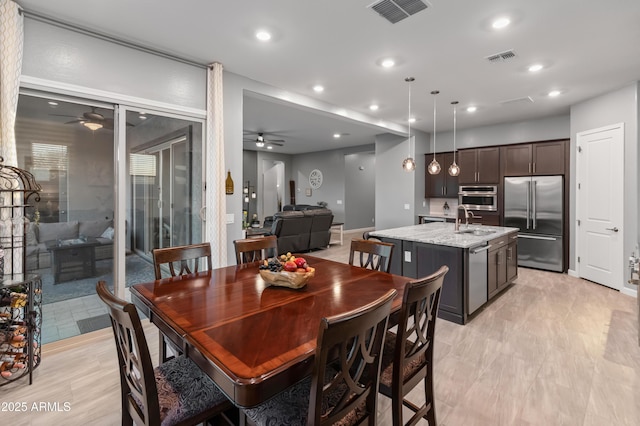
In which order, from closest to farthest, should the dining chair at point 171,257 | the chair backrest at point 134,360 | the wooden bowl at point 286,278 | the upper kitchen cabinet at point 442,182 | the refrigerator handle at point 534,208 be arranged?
the chair backrest at point 134,360, the wooden bowl at point 286,278, the dining chair at point 171,257, the refrigerator handle at point 534,208, the upper kitchen cabinet at point 442,182

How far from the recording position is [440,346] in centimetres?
283

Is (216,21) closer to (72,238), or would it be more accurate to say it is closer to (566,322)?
(72,238)

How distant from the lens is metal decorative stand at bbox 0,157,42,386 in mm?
2203

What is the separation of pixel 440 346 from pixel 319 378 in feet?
7.29

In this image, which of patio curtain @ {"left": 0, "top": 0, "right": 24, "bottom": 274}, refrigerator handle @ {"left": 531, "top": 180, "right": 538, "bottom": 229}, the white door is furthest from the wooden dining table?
refrigerator handle @ {"left": 531, "top": 180, "right": 538, "bottom": 229}

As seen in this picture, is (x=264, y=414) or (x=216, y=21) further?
(x=216, y=21)

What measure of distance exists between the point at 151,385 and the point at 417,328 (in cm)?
116

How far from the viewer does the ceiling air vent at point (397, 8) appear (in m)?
2.41

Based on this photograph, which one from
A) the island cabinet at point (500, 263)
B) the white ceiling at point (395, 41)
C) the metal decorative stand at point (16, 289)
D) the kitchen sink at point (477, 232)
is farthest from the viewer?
the kitchen sink at point (477, 232)

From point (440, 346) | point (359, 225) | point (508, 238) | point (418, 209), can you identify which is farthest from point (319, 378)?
point (359, 225)

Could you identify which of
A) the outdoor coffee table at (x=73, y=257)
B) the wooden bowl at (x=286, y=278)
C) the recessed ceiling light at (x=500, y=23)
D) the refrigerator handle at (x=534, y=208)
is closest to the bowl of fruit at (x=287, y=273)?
the wooden bowl at (x=286, y=278)

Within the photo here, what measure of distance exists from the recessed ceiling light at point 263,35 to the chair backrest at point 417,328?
8.48 ft

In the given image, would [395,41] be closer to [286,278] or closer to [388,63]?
[388,63]

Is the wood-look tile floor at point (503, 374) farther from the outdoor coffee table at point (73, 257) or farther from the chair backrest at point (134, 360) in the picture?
the chair backrest at point (134, 360)
